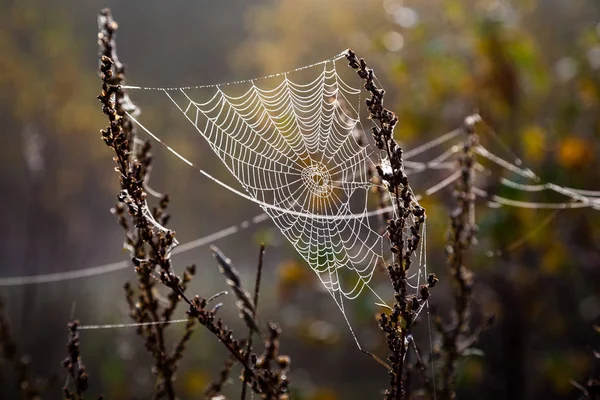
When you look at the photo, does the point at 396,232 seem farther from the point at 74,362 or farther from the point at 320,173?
the point at 320,173

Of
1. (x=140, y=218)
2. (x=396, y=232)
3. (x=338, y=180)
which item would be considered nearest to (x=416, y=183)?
(x=338, y=180)

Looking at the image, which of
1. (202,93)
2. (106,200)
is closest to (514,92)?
(202,93)

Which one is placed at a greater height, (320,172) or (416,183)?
(416,183)

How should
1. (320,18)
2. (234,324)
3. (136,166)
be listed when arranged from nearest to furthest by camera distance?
(136,166) < (234,324) < (320,18)

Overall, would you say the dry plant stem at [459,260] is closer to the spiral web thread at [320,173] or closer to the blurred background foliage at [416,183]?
the spiral web thread at [320,173]

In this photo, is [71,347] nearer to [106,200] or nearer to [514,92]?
[514,92]

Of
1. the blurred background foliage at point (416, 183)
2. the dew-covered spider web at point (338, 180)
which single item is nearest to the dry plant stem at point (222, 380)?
the dew-covered spider web at point (338, 180)

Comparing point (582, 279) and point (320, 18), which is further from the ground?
point (320, 18)

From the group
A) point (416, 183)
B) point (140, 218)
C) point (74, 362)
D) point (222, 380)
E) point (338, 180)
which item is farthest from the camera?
point (416, 183)

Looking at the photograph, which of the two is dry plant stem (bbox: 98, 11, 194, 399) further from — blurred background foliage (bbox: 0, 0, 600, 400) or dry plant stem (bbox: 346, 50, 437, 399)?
dry plant stem (bbox: 346, 50, 437, 399)
